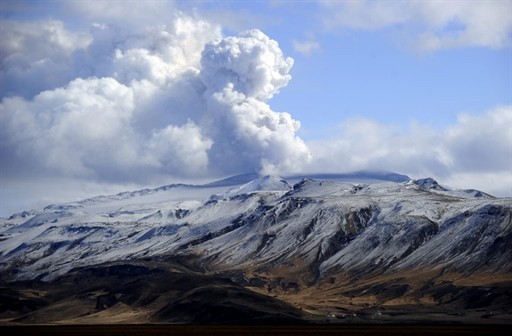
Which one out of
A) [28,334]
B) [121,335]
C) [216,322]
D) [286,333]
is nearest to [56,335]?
[28,334]

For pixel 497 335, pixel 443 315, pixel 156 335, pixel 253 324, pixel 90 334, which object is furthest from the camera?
pixel 443 315

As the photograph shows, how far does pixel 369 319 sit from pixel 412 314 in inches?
621

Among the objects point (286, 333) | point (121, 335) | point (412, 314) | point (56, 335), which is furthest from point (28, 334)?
point (412, 314)

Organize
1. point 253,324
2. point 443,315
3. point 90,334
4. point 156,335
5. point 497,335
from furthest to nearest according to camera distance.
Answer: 1. point 443,315
2. point 253,324
3. point 90,334
4. point 156,335
5. point 497,335

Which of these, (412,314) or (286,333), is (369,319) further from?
(286,333)

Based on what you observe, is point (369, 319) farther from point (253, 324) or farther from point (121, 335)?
point (121, 335)

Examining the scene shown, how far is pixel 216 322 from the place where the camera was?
191625 mm

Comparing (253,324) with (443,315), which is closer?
(253,324)

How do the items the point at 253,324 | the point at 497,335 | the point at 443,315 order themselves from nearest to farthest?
the point at 497,335 < the point at 253,324 < the point at 443,315

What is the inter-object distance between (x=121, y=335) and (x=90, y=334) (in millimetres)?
9748

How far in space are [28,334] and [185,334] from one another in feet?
91.8

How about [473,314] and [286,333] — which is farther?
[473,314]

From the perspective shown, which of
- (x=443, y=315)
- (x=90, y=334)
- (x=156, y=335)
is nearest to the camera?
(x=156, y=335)

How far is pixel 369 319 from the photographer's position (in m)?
189
